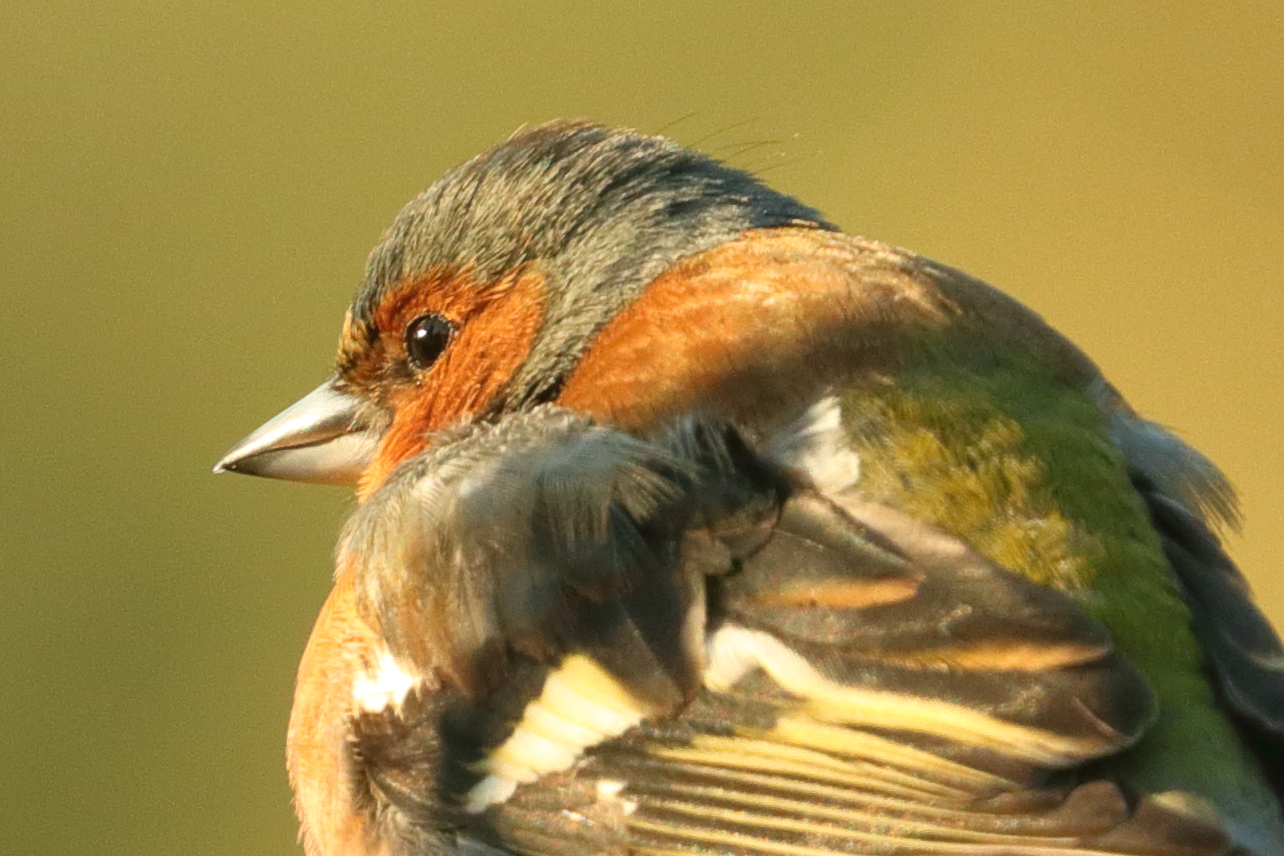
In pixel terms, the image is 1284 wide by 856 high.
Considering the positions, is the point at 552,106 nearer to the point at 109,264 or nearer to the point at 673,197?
the point at 109,264

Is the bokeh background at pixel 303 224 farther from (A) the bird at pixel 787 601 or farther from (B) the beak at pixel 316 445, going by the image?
(A) the bird at pixel 787 601

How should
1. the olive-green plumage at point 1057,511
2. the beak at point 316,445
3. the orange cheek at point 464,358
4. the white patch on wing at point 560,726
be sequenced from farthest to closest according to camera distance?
the beak at point 316,445 < the orange cheek at point 464,358 < the white patch on wing at point 560,726 < the olive-green plumage at point 1057,511

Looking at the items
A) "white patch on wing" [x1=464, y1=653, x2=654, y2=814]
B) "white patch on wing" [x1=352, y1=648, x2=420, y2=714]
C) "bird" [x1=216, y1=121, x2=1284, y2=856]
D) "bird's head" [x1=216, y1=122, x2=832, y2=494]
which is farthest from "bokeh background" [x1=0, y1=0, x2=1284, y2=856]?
"white patch on wing" [x1=464, y1=653, x2=654, y2=814]

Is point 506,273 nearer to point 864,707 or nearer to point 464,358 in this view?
point 464,358

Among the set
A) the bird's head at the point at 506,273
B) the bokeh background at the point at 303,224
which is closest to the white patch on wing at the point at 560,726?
the bird's head at the point at 506,273

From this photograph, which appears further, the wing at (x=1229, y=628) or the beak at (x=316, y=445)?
the beak at (x=316, y=445)

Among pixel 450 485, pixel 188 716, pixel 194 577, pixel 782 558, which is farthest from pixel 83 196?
pixel 782 558

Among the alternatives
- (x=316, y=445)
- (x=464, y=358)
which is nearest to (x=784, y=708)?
(x=464, y=358)
